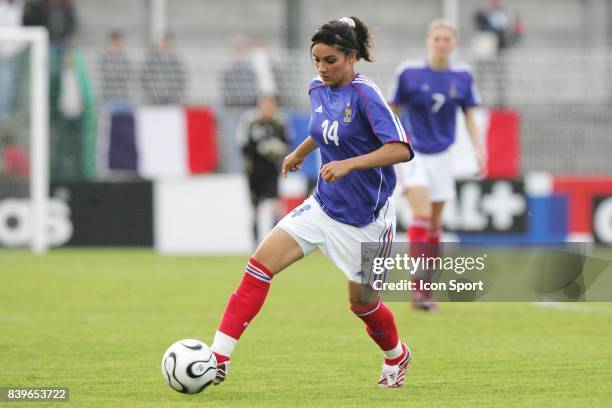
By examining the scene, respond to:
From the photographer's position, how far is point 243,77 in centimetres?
1922

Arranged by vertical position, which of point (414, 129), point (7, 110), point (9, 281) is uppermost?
point (414, 129)

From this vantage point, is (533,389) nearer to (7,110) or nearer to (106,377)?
(106,377)

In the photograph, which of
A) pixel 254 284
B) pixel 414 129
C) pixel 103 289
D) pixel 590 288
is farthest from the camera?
pixel 103 289

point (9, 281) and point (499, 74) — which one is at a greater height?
point (499, 74)

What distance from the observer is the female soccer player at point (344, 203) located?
684 centimetres

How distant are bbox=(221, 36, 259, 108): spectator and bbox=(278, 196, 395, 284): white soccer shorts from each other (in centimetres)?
1229

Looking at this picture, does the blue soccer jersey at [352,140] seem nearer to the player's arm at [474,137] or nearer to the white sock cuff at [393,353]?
the white sock cuff at [393,353]

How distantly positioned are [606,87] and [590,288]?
11.3 meters

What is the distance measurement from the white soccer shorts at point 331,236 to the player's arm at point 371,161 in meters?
0.43

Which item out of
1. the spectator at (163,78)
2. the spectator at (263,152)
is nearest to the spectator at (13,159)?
the spectator at (163,78)

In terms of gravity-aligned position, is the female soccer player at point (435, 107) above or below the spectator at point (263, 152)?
above

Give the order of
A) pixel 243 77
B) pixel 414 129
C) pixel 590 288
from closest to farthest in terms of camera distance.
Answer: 1. pixel 590 288
2. pixel 414 129
3. pixel 243 77

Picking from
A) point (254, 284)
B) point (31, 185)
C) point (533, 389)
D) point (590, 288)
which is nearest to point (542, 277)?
point (590, 288)

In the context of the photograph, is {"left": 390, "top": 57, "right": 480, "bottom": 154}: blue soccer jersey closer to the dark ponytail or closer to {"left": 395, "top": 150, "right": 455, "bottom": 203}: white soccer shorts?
{"left": 395, "top": 150, "right": 455, "bottom": 203}: white soccer shorts
